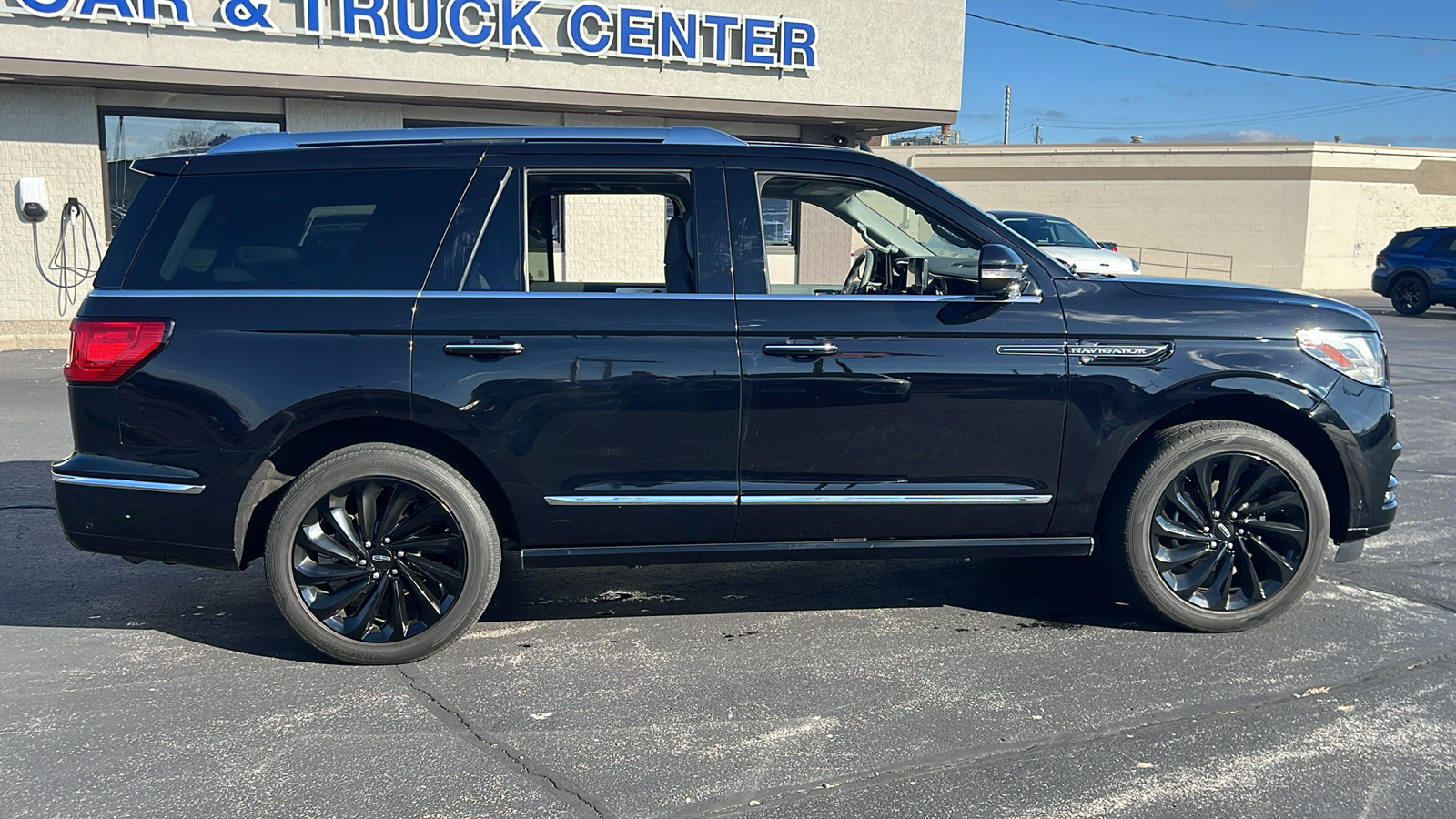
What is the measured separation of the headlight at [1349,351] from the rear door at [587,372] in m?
2.30

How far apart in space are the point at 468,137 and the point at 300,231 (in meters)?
0.72

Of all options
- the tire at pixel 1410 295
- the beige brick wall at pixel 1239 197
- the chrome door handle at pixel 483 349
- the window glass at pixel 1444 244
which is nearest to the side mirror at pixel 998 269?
the chrome door handle at pixel 483 349

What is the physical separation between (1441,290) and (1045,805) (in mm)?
22919

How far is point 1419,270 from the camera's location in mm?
22359

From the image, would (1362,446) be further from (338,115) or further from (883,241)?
(338,115)

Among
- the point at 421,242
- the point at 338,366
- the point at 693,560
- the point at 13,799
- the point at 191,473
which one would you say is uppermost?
the point at 421,242

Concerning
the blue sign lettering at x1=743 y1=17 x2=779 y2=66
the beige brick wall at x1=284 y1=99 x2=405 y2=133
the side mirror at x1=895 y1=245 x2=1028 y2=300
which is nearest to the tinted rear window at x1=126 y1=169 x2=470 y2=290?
the side mirror at x1=895 y1=245 x2=1028 y2=300

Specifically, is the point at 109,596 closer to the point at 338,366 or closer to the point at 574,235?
the point at 338,366

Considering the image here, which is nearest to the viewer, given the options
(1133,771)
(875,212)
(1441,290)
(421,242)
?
(1133,771)

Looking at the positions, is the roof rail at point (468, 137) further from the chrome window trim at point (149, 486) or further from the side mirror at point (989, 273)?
the chrome window trim at point (149, 486)

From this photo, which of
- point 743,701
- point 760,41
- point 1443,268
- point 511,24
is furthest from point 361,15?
point 1443,268

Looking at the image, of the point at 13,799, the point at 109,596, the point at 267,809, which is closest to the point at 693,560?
the point at 267,809

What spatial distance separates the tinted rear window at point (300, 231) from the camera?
169 inches

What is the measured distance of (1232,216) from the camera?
3506 cm
